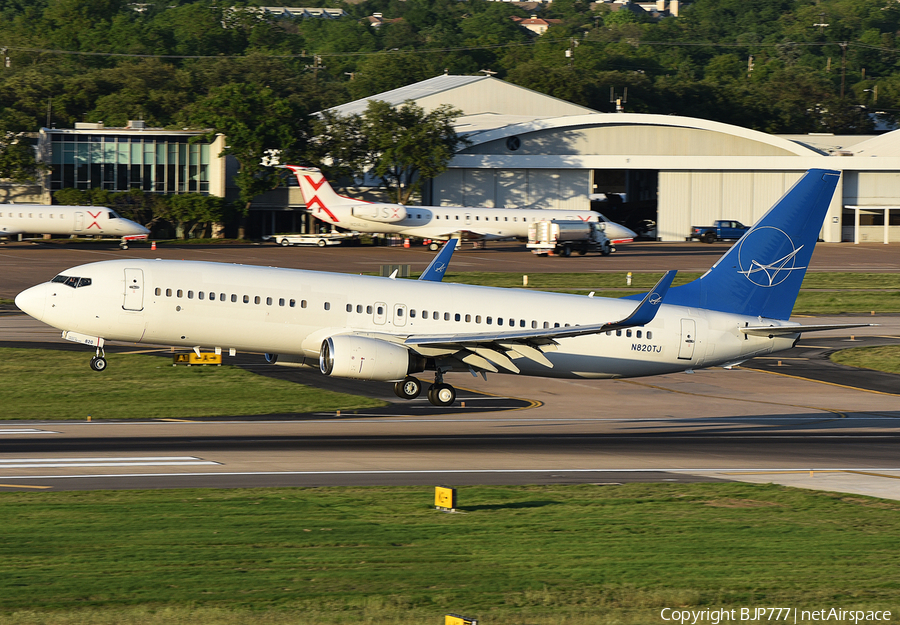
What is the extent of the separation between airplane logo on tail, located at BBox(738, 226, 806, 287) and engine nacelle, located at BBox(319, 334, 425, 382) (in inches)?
556

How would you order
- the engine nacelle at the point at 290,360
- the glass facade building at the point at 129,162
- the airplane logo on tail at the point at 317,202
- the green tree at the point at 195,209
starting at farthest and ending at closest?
the glass facade building at the point at 129,162 < the green tree at the point at 195,209 < the airplane logo on tail at the point at 317,202 < the engine nacelle at the point at 290,360

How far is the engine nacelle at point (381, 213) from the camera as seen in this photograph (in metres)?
117

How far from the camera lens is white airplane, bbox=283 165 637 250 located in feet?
386

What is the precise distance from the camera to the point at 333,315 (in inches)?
1462

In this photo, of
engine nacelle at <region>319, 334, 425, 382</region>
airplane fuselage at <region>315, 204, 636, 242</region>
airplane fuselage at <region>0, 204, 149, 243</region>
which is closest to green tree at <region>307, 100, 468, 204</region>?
airplane fuselage at <region>315, 204, 636, 242</region>

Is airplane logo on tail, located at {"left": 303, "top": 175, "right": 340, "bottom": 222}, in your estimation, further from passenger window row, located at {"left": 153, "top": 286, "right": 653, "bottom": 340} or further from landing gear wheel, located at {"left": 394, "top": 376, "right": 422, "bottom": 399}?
landing gear wheel, located at {"left": 394, "top": 376, "right": 422, "bottom": 399}

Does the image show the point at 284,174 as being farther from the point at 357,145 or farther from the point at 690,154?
the point at 690,154

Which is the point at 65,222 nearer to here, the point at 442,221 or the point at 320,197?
the point at 320,197

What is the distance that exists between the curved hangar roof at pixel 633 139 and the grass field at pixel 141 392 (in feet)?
311

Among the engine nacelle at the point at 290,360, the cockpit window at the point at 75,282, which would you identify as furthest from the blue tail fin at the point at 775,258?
the cockpit window at the point at 75,282

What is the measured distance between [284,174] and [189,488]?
108538 millimetres

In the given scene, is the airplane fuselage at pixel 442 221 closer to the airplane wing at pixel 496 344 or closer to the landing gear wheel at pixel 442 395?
the landing gear wheel at pixel 442 395

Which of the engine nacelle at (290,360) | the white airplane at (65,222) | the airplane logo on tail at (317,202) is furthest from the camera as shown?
the airplane logo on tail at (317,202)

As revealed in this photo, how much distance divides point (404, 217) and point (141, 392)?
248ft
